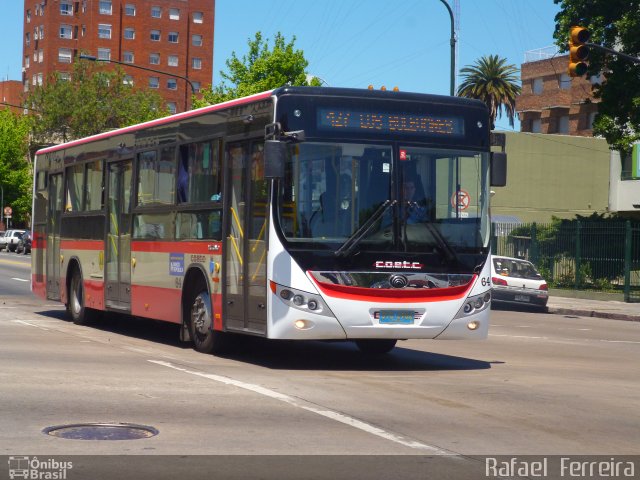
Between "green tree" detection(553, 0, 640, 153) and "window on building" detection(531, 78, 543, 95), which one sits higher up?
"window on building" detection(531, 78, 543, 95)

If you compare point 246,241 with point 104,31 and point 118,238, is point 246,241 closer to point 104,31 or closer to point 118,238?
point 118,238

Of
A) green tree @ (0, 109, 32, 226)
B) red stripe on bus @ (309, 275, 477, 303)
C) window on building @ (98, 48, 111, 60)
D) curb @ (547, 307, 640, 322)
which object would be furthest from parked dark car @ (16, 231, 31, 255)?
red stripe on bus @ (309, 275, 477, 303)

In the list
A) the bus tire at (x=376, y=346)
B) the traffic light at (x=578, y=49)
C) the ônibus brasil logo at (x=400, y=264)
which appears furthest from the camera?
the traffic light at (x=578, y=49)

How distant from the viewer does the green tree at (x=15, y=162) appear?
101250 mm

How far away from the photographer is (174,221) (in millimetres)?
15820

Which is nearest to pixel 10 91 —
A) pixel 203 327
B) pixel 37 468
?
pixel 203 327

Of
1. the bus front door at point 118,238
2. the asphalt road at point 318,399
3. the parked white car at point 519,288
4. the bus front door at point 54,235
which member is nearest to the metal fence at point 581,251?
the parked white car at point 519,288

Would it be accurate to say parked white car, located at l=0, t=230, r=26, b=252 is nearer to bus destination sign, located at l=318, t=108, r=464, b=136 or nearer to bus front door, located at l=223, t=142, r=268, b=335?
bus front door, located at l=223, t=142, r=268, b=335

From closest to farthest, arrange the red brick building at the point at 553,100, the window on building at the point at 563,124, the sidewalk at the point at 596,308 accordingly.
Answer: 1. the sidewalk at the point at 596,308
2. the red brick building at the point at 553,100
3. the window on building at the point at 563,124

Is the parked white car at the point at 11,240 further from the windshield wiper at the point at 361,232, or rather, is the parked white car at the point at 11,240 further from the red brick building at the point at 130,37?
the windshield wiper at the point at 361,232

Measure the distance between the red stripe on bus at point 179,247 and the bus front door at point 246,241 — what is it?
13.4 inches

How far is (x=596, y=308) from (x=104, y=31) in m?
92.0

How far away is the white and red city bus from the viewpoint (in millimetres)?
12938

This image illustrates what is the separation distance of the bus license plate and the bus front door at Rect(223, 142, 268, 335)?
136cm
